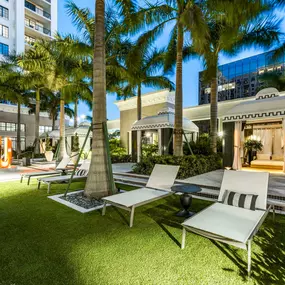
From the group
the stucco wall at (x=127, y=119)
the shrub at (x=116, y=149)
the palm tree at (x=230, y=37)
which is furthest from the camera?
the stucco wall at (x=127, y=119)

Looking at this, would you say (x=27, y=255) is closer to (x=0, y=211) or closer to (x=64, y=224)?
(x=64, y=224)

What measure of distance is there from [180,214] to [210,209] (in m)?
1.07

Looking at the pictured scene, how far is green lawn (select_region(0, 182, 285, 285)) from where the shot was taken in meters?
2.80

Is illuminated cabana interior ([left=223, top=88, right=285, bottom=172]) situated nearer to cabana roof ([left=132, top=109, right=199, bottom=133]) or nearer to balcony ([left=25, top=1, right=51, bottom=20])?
cabana roof ([left=132, top=109, right=199, bottom=133])

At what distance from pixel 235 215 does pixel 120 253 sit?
251 centimetres

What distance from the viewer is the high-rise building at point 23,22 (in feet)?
97.1

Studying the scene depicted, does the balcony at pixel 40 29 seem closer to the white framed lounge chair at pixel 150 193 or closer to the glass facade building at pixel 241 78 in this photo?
the glass facade building at pixel 241 78

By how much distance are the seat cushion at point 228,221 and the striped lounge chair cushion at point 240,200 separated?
0.47ft

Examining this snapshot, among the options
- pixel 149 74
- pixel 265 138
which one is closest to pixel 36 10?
pixel 149 74

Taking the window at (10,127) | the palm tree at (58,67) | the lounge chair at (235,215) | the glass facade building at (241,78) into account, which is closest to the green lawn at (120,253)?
the lounge chair at (235,215)

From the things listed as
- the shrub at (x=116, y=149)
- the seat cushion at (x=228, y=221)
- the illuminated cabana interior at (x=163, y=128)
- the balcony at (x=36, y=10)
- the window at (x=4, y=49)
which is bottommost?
the seat cushion at (x=228, y=221)

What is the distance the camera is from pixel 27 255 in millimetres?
3330

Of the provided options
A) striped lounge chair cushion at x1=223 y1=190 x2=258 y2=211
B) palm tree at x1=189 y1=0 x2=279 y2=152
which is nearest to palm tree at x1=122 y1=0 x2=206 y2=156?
palm tree at x1=189 y1=0 x2=279 y2=152

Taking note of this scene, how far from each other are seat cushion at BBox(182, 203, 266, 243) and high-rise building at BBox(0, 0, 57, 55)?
31718 millimetres
